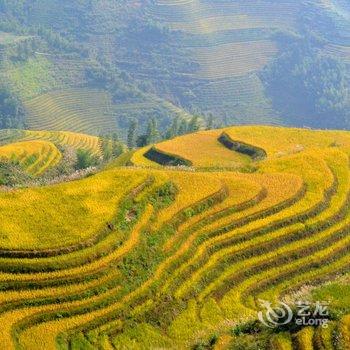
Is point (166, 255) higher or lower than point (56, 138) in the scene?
higher

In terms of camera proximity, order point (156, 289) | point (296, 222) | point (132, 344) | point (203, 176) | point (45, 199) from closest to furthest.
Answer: point (132, 344) < point (156, 289) < point (45, 199) < point (296, 222) < point (203, 176)

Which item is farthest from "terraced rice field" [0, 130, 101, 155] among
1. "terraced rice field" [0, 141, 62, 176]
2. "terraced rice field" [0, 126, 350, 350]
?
"terraced rice field" [0, 126, 350, 350]

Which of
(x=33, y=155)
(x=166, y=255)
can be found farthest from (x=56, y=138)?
(x=166, y=255)

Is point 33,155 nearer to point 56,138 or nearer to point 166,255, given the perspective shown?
point 56,138

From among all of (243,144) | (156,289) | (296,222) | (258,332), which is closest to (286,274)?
(296,222)

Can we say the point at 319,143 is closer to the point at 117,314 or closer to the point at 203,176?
the point at 203,176

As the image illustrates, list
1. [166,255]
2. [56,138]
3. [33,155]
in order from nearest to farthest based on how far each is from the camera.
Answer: [166,255] → [33,155] → [56,138]

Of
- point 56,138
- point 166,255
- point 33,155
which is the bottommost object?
point 56,138
